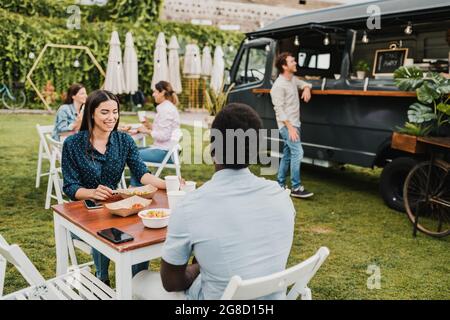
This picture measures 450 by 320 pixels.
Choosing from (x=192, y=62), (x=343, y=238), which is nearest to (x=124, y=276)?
(x=343, y=238)

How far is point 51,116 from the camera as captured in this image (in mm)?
12719

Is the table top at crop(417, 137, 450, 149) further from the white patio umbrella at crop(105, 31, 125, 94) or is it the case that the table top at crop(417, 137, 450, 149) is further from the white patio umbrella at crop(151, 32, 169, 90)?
the white patio umbrella at crop(105, 31, 125, 94)

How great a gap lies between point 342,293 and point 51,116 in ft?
37.6

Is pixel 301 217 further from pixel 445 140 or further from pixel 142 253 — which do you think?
pixel 142 253

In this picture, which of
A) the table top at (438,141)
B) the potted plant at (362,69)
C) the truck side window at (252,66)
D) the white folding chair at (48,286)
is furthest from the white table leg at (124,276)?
the truck side window at (252,66)

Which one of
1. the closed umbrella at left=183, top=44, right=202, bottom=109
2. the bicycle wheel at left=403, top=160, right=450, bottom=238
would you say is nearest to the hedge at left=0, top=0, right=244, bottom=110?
the closed umbrella at left=183, top=44, right=202, bottom=109

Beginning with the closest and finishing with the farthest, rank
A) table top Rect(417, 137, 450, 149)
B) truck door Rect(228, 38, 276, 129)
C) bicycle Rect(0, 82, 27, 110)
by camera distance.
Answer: table top Rect(417, 137, 450, 149), truck door Rect(228, 38, 276, 129), bicycle Rect(0, 82, 27, 110)

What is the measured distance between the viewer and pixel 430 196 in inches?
168

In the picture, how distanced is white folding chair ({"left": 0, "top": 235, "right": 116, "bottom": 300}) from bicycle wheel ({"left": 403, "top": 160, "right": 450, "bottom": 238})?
10.4 ft

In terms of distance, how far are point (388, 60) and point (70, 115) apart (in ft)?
13.3

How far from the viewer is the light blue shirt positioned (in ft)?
5.04

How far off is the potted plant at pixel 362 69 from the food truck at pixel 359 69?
0.01 m

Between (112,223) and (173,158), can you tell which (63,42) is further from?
(112,223)

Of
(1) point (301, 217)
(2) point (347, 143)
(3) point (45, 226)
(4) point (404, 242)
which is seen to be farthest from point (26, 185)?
(4) point (404, 242)
